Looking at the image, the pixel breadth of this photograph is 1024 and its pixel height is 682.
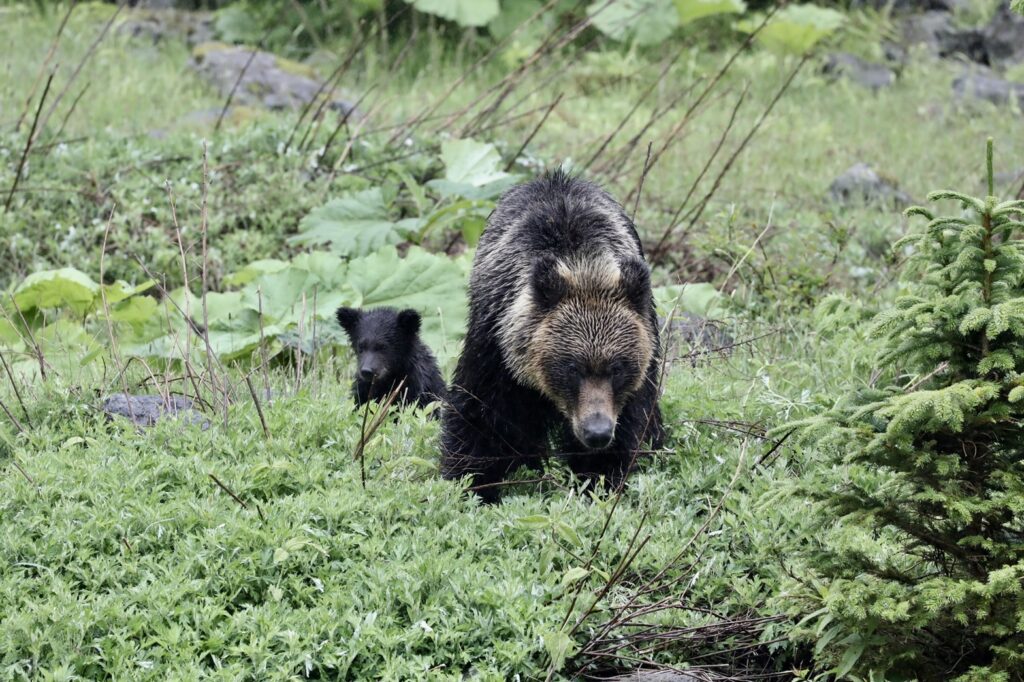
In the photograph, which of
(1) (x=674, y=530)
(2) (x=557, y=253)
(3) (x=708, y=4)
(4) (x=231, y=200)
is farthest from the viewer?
(3) (x=708, y=4)

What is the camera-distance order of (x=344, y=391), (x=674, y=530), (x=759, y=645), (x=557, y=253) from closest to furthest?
(x=759, y=645)
(x=674, y=530)
(x=557, y=253)
(x=344, y=391)

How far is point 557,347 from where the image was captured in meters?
5.55

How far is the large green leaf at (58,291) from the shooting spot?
824 centimetres

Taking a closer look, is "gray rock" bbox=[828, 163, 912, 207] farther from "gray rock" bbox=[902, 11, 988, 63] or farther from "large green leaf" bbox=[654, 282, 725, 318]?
"gray rock" bbox=[902, 11, 988, 63]

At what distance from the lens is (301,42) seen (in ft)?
54.3

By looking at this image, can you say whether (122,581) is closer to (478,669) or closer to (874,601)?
(478,669)

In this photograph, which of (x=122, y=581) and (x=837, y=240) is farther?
(x=837, y=240)

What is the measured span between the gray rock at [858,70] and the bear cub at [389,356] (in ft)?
33.6

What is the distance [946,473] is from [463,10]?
481 inches

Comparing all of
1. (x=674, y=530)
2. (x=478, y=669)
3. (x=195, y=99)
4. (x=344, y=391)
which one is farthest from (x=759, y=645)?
(x=195, y=99)

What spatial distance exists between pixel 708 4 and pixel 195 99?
669cm

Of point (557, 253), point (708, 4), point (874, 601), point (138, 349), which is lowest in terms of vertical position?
point (138, 349)

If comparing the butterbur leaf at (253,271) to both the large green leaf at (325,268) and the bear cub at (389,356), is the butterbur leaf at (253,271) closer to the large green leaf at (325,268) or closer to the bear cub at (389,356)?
the large green leaf at (325,268)

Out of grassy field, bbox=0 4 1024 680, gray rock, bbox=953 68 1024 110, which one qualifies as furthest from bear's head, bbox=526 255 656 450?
gray rock, bbox=953 68 1024 110
